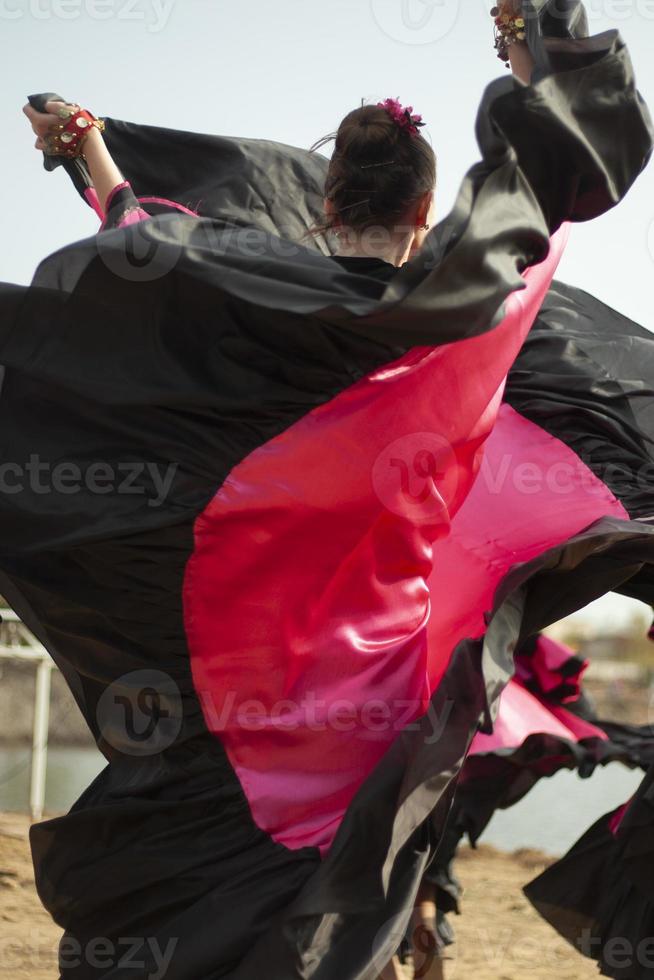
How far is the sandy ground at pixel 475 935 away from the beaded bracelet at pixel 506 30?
2.93 meters

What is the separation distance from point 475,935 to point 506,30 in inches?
131

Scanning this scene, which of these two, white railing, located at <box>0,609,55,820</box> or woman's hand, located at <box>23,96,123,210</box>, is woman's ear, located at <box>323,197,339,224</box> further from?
white railing, located at <box>0,609,55,820</box>

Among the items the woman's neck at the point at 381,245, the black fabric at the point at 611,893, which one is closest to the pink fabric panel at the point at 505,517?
the black fabric at the point at 611,893

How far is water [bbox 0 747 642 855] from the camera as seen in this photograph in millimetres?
6340

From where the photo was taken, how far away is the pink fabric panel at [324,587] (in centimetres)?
222

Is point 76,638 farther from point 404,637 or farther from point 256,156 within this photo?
point 256,156

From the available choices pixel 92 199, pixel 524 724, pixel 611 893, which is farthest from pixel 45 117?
pixel 611 893

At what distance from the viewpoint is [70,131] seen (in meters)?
2.61

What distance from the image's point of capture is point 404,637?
233cm

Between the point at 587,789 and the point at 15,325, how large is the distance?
6457 mm

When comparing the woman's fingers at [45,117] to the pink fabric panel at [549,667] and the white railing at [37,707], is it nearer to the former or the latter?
the pink fabric panel at [549,667]

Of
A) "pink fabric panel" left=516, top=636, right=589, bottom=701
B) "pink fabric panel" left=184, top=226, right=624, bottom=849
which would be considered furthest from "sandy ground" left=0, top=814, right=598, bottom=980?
A: "pink fabric panel" left=184, top=226, right=624, bottom=849

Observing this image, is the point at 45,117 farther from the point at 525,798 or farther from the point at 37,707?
the point at 525,798

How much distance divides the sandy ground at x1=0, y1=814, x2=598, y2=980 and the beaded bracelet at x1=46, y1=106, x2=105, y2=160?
251 centimetres
